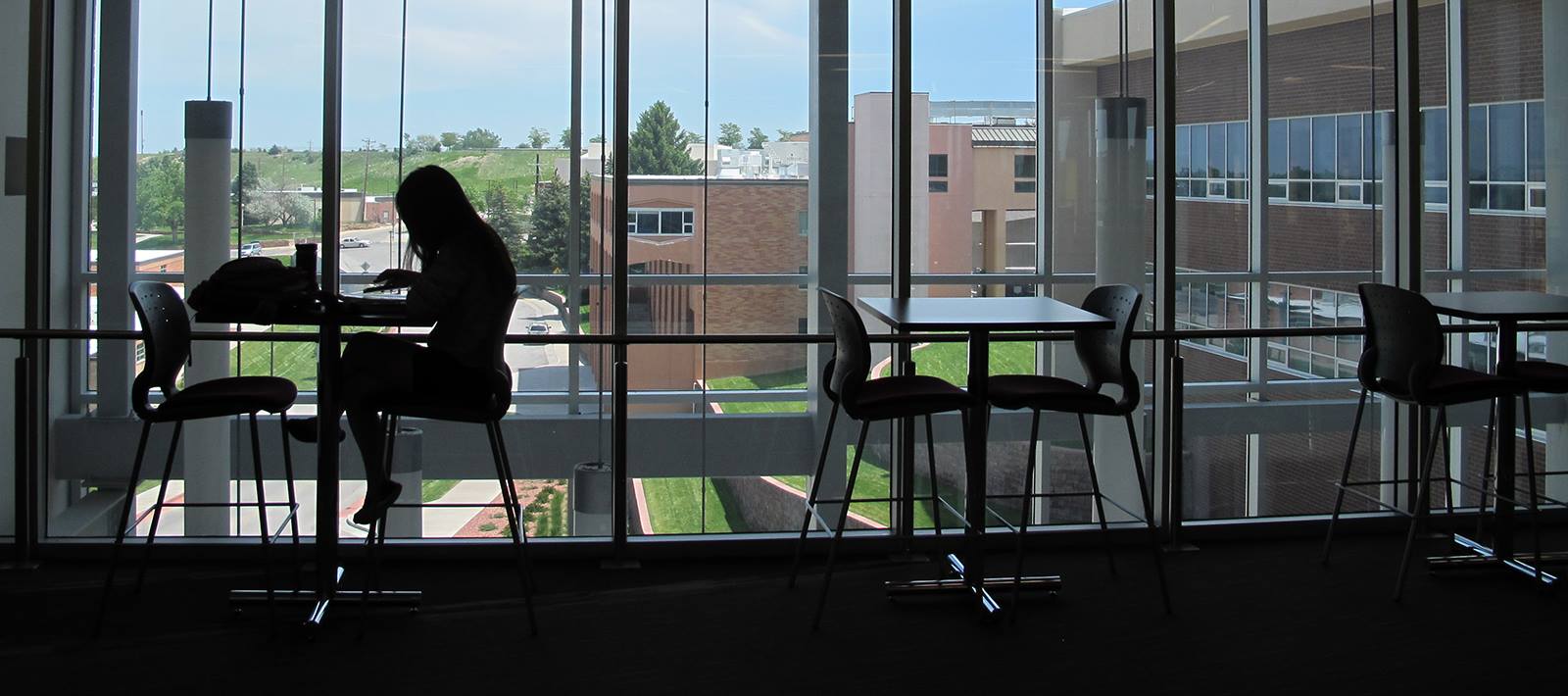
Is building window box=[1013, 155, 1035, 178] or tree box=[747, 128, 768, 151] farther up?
tree box=[747, 128, 768, 151]

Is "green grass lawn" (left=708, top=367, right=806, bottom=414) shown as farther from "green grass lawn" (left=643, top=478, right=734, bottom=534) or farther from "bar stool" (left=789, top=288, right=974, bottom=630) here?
"bar stool" (left=789, top=288, right=974, bottom=630)

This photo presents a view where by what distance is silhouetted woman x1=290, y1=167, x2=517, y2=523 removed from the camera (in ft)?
12.5

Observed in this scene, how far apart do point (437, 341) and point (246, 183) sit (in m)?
1.95

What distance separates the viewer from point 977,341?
420 centimetres

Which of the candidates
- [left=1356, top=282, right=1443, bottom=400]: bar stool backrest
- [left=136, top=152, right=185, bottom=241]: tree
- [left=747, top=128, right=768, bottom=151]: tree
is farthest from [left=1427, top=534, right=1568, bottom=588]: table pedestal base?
[left=136, top=152, right=185, bottom=241]: tree

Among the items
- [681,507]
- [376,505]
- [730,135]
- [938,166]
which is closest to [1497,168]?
[938,166]

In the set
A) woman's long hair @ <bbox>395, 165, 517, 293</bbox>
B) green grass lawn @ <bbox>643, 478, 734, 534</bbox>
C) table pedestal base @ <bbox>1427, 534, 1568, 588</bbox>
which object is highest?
woman's long hair @ <bbox>395, 165, 517, 293</bbox>

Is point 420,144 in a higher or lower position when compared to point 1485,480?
higher

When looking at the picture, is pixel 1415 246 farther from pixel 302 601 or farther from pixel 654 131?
pixel 302 601

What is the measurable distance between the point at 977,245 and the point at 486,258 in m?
2.29

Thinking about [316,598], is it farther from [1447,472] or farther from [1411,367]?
[1447,472]

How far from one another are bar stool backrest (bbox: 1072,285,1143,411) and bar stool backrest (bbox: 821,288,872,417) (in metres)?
0.80

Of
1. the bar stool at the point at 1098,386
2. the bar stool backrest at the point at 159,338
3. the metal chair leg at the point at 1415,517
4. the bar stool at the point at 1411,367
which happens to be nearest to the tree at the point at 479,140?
the bar stool backrest at the point at 159,338

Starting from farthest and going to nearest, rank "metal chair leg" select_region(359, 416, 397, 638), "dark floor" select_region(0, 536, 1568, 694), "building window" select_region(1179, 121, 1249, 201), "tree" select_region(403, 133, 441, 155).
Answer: "building window" select_region(1179, 121, 1249, 201), "tree" select_region(403, 133, 441, 155), "metal chair leg" select_region(359, 416, 397, 638), "dark floor" select_region(0, 536, 1568, 694)
